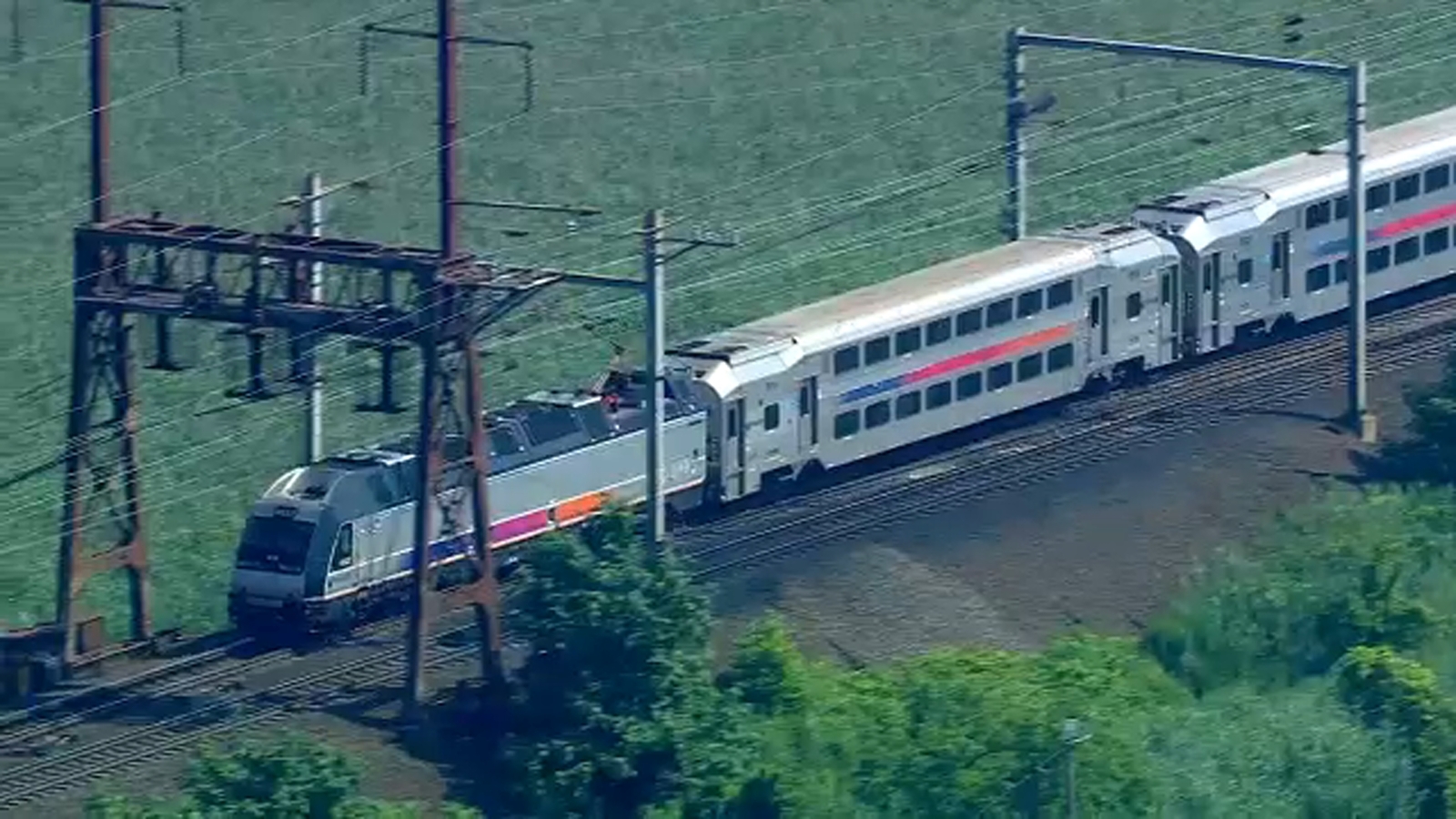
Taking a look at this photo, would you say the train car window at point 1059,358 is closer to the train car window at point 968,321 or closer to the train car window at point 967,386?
the train car window at point 967,386

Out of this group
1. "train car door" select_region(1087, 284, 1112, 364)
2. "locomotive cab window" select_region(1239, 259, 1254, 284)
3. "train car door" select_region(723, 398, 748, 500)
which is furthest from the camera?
"locomotive cab window" select_region(1239, 259, 1254, 284)

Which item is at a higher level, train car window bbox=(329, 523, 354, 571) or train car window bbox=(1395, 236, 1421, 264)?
train car window bbox=(1395, 236, 1421, 264)

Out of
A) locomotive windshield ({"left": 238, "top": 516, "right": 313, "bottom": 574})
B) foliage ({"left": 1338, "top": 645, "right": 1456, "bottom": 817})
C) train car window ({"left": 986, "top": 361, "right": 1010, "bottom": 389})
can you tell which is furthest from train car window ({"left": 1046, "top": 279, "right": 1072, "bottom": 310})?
locomotive windshield ({"left": 238, "top": 516, "right": 313, "bottom": 574})

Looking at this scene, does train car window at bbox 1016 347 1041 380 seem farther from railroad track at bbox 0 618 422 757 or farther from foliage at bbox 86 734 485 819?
foliage at bbox 86 734 485 819

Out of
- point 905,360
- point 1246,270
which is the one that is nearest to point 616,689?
point 905,360

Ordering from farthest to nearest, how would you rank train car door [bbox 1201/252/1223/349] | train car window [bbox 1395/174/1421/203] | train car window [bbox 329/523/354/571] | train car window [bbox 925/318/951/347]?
train car window [bbox 1395/174/1421/203]
train car door [bbox 1201/252/1223/349]
train car window [bbox 925/318/951/347]
train car window [bbox 329/523/354/571]

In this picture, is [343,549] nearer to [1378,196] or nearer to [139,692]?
[139,692]
